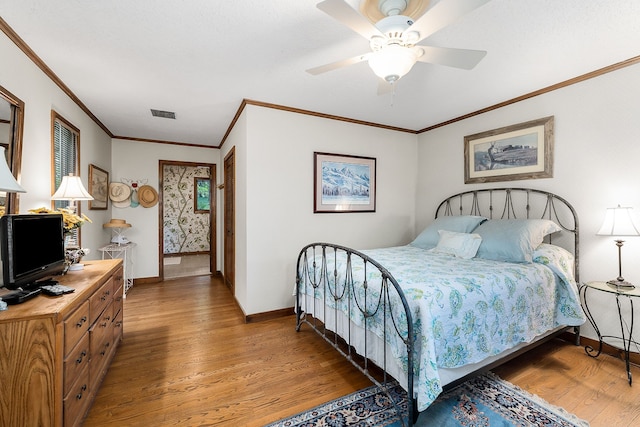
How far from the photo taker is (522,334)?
2078mm

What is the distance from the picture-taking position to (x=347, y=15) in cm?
136

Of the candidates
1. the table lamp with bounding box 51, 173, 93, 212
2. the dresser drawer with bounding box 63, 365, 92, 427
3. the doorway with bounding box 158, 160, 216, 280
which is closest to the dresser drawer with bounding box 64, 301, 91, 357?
the dresser drawer with bounding box 63, 365, 92, 427

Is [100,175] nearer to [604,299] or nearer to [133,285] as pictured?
[133,285]

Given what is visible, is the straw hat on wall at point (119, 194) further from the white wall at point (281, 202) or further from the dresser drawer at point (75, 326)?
the dresser drawer at point (75, 326)

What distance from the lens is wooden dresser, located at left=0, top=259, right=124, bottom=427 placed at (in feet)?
4.01

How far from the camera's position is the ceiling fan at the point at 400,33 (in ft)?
4.30

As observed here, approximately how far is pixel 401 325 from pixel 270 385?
112 cm

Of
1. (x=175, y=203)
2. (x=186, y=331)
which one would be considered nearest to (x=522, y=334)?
(x=186, y=331)

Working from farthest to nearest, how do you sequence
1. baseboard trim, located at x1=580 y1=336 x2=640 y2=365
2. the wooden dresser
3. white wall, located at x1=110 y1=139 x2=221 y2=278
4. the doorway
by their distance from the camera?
1. the doorway
2. white wall, located at x1=110 y1=139 x2=221 y2=278
3. baseboard trim, located at x1=580 y1=336 x2=640 y2=365
4. the wooden dresser

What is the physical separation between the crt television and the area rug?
5.38ft

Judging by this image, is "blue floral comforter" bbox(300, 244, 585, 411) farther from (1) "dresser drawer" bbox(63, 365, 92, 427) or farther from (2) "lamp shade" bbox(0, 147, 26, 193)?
(2) "lamp shade" bbox(0, 147, 26, 193)

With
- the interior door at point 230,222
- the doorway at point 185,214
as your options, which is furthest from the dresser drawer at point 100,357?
the doorway at point 185,214

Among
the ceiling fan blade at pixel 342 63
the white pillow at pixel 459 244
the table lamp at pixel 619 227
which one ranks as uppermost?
the ceiling fan blade at pixel 342 63

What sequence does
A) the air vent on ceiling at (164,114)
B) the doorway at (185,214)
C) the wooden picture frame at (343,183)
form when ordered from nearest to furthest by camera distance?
the air vent on ceiling at (164,114), the wooden picture frame at (343,183), the doorway at (185,214)
